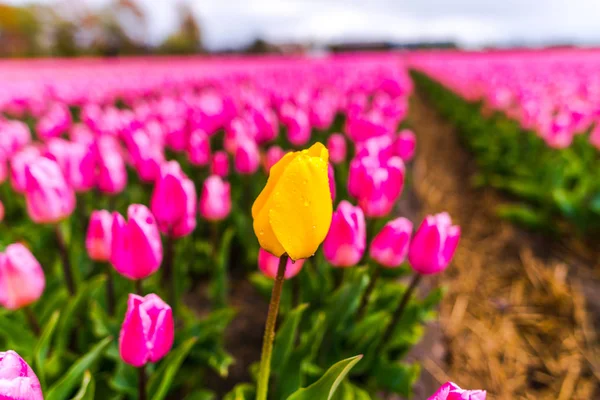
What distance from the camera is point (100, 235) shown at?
4.75 ft

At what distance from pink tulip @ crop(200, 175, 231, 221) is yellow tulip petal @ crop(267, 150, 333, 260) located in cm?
95

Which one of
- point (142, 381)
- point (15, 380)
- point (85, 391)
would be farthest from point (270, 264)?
point (15, 380)

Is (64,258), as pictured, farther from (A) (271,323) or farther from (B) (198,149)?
(A) (271,323)

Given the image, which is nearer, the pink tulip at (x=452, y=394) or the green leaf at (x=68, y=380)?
the pink tulip at (x=452, y=394)

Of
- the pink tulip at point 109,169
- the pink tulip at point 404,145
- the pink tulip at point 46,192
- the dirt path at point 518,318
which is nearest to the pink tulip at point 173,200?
the pink tulip at point 46,192

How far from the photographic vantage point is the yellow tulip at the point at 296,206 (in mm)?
705

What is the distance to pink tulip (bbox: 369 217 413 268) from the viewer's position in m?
1.35

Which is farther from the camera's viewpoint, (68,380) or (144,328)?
(68,380)

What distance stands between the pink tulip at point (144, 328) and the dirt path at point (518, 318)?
5.09ft

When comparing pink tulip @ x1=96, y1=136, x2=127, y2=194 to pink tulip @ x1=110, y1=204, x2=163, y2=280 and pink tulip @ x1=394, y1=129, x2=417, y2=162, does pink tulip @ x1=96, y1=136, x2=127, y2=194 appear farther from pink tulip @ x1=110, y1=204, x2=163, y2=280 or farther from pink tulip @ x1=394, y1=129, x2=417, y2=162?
pink tulip @ x1=394, y1=129, x2=417, y2=162

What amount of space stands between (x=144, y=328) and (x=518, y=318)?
2522 millimetres

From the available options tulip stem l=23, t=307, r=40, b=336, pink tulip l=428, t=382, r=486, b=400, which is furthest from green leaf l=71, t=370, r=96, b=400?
pink tulip l=428, t=382, r=486, b=400

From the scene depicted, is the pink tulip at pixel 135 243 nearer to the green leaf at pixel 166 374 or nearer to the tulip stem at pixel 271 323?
the green leaf at pixel 166 374

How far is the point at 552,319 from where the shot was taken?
2.69 m
